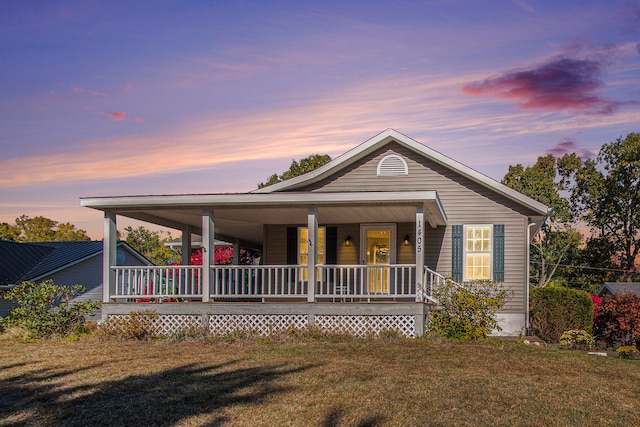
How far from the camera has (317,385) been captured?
9375 mm

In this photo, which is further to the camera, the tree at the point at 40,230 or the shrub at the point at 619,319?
the tree at the point at 40,230

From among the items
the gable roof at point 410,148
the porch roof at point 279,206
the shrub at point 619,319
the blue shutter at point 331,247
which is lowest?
the shrub at point 619,319

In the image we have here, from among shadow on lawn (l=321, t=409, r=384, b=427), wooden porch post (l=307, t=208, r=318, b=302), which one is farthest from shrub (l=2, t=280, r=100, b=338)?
shadow on lawn (l=321, t=409, r=384, b=427)

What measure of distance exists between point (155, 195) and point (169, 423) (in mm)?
7791

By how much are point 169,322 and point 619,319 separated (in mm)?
14508

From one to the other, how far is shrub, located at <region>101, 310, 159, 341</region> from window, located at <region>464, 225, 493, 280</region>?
328 inches

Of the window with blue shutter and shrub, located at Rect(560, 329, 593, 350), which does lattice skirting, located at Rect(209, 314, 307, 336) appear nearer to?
the window with blue shutter

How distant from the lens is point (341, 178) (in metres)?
18.6

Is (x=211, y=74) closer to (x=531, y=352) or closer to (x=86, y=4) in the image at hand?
(x=86, y=4)

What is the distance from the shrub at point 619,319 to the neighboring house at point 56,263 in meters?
17.5

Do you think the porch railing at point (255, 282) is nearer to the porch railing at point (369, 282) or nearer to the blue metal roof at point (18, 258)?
the porch railing at point (369, 282)

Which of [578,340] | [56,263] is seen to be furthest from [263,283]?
[56,263]

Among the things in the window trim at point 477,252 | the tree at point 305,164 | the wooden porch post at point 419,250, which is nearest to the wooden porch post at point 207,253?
the wooden porch post at point 419,250

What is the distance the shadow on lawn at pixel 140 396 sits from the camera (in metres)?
7.90
